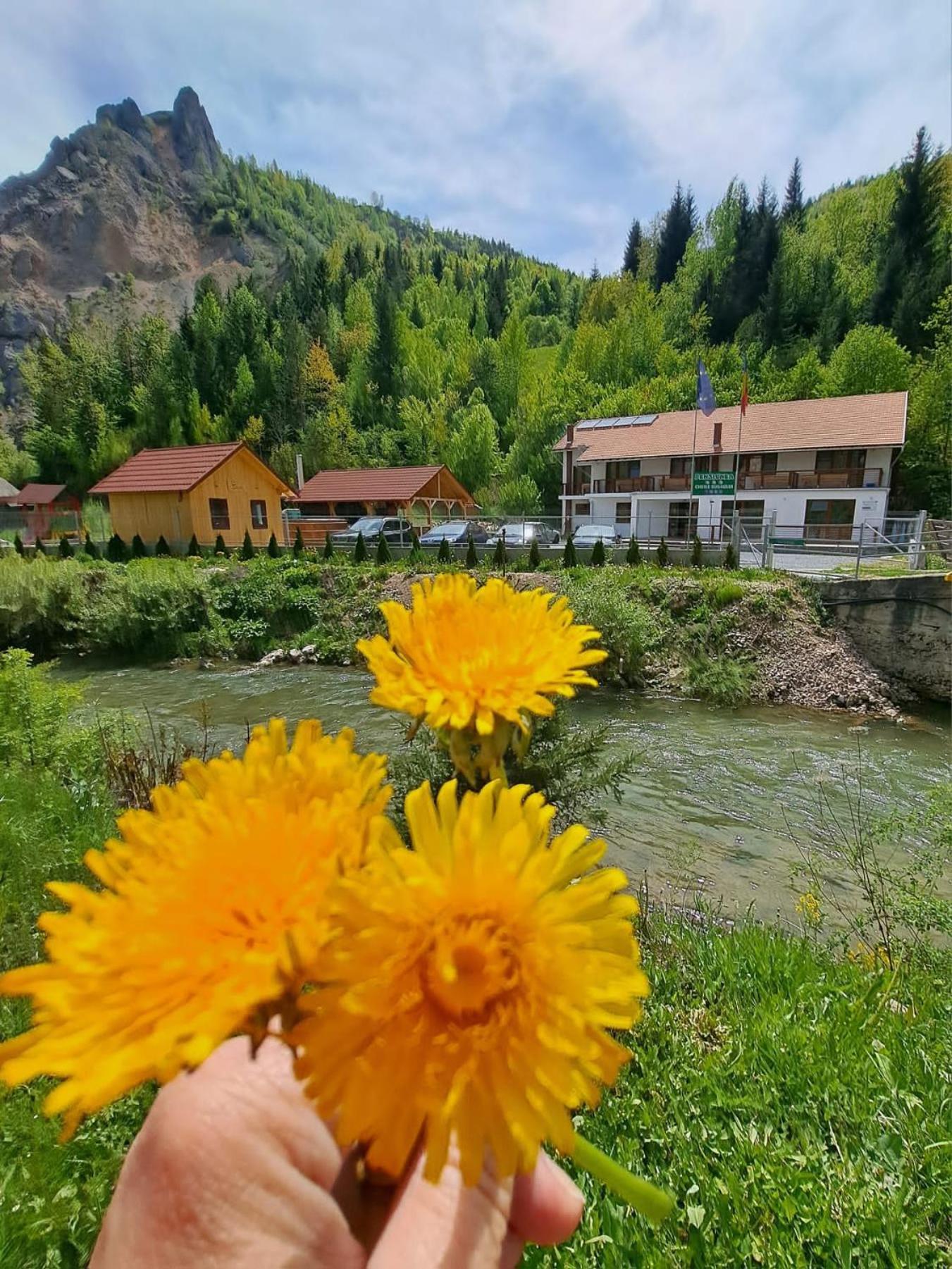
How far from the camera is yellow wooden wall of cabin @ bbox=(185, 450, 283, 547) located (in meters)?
28.8

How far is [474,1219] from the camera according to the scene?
33.2 inches

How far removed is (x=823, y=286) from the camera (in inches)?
2235

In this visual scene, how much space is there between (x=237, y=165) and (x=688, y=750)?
623 feet

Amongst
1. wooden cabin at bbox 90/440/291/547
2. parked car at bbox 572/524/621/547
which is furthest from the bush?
parked car at bbox 572/524/621/547

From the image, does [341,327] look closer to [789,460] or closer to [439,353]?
[439,353]

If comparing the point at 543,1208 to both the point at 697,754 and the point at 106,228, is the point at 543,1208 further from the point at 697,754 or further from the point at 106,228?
the point at 106,228

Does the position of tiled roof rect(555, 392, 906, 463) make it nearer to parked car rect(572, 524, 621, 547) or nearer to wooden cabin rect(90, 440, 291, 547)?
parked car rect(572, 524, 621, 547)

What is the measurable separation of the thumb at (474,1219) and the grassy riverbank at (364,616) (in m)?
13.3

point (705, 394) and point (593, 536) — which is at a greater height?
point (705, 394)

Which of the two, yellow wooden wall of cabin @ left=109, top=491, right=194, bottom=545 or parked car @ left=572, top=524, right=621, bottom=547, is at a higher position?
yellow wooden wall of cabin @ left=109, top=491, right=194, bottom=545

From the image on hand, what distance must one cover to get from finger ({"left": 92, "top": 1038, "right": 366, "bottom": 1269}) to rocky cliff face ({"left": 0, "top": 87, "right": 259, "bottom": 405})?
118 metres

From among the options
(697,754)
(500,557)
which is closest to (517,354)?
(500,557)

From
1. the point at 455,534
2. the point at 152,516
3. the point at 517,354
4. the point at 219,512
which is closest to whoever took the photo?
the point at 455,534

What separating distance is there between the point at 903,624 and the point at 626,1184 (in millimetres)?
18982
